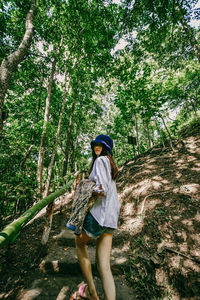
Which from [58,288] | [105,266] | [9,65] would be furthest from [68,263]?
[9,65]

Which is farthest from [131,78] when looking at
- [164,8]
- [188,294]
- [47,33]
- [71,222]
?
[188,294]

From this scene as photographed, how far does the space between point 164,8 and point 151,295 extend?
29.1 ft

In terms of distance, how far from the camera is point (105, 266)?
61.7 inches

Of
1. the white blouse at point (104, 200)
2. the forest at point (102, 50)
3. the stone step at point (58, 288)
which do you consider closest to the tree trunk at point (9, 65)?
the forest at point (102, 50)

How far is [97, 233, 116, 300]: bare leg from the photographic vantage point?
4.91ft

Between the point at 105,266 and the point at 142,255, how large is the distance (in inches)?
55.6

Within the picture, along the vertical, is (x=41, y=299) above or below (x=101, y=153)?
below

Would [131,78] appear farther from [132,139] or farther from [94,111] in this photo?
[94,111]

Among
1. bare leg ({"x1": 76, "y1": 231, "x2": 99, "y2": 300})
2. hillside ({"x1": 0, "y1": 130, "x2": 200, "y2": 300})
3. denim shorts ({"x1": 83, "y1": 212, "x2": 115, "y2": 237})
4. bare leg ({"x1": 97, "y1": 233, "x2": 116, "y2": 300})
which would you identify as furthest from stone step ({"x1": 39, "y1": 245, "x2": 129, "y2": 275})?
denim shorts ({"x1": 83, "y1": 212, "x2": 115, "y2": 237})

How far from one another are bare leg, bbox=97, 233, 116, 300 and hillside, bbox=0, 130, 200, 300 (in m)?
0.88

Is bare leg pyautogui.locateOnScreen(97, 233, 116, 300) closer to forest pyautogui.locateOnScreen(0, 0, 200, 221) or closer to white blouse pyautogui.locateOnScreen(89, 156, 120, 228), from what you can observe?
white blouse pyautogui.locateOnScreen(89, 156, 120, 228)

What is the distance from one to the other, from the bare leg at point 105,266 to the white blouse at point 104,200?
0.21m

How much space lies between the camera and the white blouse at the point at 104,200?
5.31ft

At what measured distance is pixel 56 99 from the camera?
36.4ft
